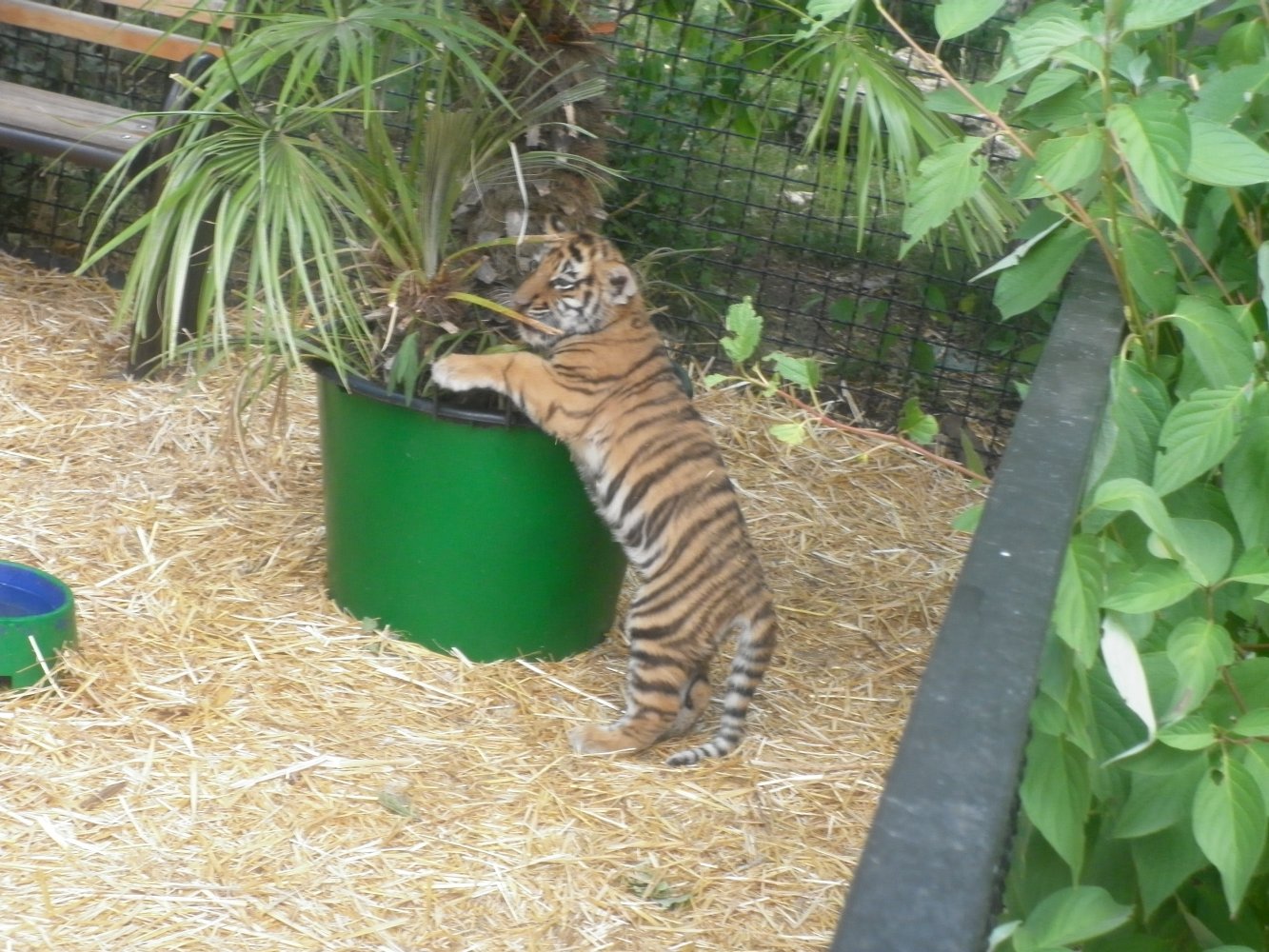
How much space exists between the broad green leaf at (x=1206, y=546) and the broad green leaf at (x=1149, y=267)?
1.27ft

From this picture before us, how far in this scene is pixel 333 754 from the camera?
3.03 meters

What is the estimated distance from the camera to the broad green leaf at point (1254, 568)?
145cm

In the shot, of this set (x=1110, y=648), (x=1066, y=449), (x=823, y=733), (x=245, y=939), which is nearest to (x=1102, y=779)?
(x=1110, y=648)

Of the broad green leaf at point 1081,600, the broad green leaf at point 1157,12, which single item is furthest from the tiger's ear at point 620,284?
the broad green leaf at point 1081,600

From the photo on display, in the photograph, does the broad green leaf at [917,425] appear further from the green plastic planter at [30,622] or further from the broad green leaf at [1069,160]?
the green plastic planter at [30,622]

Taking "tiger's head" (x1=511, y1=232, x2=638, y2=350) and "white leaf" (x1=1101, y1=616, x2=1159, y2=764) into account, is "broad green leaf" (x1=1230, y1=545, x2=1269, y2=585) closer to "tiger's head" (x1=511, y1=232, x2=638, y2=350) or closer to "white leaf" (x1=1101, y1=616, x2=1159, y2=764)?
"white leaf" (x1=1101, y1=616, x2=1159, y2=764)

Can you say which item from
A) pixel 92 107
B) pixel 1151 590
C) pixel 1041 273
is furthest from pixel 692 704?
pixel 92 107

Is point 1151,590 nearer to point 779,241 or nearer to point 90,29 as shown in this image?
point 779,241

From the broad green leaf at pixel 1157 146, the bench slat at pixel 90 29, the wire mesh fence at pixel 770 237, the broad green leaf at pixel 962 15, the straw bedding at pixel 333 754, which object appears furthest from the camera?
the wire mesh fence at pixel 770 237

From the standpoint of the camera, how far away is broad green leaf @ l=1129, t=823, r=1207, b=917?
1.54m

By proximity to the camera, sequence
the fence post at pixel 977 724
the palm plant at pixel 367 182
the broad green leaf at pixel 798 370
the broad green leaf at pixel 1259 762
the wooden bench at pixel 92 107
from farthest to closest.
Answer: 1. the wooden bench at pixel 92 107
2. the palm plant at pixel 367 182
3. the broad green leaf at pixel 798 370
4. the broad green leaf at pixel 1259 762
5. the fence post at pixel 977 724

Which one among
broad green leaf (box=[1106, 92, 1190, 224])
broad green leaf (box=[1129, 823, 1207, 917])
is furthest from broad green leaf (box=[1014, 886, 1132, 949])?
broad green leaf (box=[1106, 92, 1190, 224])

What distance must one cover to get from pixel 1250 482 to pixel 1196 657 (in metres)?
0.34

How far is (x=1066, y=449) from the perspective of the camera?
4.30ft
